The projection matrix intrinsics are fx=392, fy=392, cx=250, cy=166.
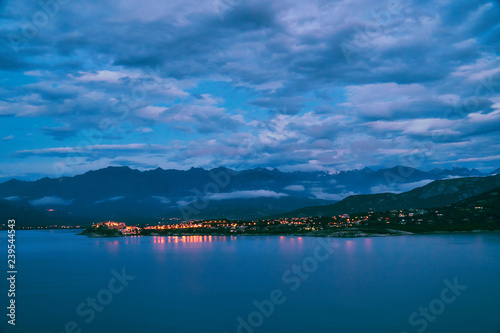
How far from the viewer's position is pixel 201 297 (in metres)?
46.9

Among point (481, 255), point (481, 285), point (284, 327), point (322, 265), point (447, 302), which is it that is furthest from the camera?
point (481, 255)

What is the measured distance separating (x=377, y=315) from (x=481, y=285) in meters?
22.3

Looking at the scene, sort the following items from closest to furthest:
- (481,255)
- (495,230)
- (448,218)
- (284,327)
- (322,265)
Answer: (284,327) < (322,265) < (481,255) < (495,230) < (448,218)

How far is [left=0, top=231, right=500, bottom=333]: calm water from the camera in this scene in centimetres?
3509

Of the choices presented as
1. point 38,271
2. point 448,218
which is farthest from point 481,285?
point 448,218

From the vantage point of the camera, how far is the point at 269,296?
46.1 metres

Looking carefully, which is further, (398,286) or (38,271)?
(38,271)

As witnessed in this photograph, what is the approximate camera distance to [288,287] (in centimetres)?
5119

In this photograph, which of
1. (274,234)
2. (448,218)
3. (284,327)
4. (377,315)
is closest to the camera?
(284,327)

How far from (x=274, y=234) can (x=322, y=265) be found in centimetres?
11786

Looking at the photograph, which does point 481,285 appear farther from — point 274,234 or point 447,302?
point 274,234

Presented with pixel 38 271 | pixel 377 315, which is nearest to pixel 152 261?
pixel 38 271

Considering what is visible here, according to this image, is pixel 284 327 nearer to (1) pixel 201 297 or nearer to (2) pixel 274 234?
(1) pixel 201 297

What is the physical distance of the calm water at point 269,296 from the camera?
35094 mm
